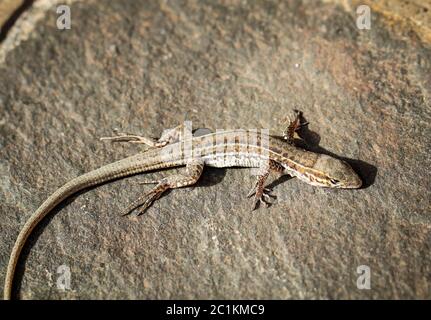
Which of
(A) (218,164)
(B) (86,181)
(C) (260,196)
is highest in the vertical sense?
(A) (218,164)

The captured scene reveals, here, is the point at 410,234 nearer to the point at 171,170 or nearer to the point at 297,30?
the point at 171,170

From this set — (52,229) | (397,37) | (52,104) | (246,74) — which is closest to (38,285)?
(52,229)

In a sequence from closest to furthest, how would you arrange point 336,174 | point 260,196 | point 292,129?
point 336,174 → point 260,196 → point 292,129

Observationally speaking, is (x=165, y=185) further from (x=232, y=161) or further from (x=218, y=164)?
(x=232, y=161)

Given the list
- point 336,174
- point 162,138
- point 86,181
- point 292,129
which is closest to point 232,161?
point 292,129

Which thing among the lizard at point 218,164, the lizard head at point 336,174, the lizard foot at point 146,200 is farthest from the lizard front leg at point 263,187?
the lizard foot at point 146,200

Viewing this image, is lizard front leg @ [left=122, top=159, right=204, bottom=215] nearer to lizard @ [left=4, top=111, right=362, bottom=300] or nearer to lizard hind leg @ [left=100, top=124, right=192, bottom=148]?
lizard @ [left=4, top=111, right=362, bottom=300]

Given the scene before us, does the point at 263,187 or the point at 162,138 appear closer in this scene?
the point at 263,187
